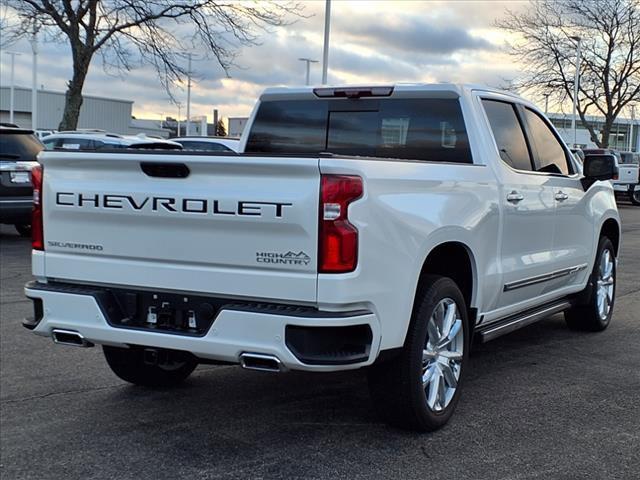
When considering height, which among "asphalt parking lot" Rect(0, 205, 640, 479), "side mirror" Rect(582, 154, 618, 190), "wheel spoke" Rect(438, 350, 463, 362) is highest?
"side mirror" Rect(582, 154, 618, 190)

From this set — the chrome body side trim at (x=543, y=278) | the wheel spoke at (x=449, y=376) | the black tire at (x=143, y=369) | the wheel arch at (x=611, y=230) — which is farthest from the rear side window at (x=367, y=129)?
the wheel arch at (x=611, y=230)

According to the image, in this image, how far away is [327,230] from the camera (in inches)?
137

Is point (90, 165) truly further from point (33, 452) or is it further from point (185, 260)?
point (33, 452)

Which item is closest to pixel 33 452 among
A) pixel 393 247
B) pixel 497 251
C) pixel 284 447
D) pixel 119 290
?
pixel 119 290

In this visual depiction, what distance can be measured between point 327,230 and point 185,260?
780 mm

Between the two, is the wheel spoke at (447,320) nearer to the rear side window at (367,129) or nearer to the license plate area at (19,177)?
the rear side window at (367,129)

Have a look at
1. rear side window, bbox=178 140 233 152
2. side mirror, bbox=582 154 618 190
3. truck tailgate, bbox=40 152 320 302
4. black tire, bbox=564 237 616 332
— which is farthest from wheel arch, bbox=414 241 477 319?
rear side window, bbox=178 140 233 152

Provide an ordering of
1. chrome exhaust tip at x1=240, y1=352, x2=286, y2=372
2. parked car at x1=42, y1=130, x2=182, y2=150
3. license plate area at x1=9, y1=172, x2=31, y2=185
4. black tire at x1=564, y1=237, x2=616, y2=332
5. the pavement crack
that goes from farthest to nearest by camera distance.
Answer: parked car at x1=42, y1=130, x2=182, y2=150
license plate area at x1=9, y1=172, x2=31, y2=185
black tire at x1=564, y1=237, x2=616, y2=332
the pavement crack
chrome exhaust tip at x1=240, y1=352, x2=286, y2=372

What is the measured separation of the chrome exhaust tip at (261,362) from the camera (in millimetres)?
3588

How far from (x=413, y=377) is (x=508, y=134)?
84.8 inches

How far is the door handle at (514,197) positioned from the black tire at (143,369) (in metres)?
2.26

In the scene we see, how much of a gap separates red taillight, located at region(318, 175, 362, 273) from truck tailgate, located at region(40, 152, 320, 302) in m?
0.04

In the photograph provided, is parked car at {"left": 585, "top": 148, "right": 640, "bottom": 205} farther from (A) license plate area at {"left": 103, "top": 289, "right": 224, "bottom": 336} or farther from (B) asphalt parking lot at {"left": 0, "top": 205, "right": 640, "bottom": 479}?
(A) license plate area at {"left": 103, "top": 289, "right": 224, "bottom": 336}

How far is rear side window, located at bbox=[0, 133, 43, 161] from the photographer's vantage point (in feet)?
39.1
